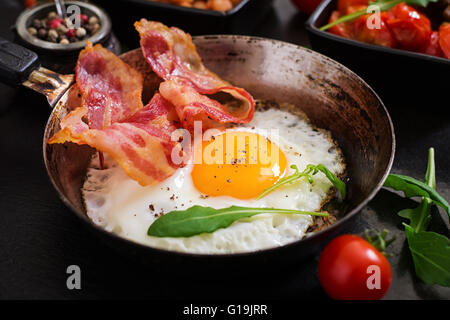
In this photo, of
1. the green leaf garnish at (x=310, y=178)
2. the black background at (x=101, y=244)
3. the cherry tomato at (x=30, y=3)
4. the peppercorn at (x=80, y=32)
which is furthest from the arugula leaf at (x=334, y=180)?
the cherry tomato at (x=30, y=3)

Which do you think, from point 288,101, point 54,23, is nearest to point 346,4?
point 288,101

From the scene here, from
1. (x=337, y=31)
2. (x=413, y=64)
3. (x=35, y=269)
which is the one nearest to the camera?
(x=35, y=269)

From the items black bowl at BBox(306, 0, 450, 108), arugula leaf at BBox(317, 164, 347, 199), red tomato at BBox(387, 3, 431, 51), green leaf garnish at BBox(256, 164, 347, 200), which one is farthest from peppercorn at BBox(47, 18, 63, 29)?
red tomato at BBox(387, 3, 431, 51)

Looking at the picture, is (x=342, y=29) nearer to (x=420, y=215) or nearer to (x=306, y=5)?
(x=306, y=5)
